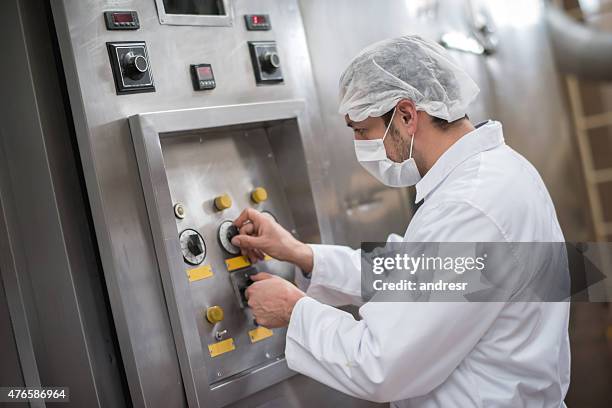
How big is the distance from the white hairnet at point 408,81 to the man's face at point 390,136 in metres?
0.03

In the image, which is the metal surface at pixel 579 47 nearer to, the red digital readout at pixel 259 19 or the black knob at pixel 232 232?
the red digital readout at pixel 259 19

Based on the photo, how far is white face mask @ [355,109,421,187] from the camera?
1540 mm

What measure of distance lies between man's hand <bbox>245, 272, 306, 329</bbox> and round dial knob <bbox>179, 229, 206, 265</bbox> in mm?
145

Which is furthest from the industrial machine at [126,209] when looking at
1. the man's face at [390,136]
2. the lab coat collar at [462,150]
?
the lab coat collar at [462,150]

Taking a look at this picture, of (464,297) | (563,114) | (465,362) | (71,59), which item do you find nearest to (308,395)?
(465,362)

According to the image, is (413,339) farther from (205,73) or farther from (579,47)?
(579,47)

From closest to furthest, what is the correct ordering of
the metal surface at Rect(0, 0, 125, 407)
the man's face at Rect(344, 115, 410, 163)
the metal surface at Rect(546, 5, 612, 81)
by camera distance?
the metal surface at Rect(0, 0, 125, 407) < the man's face at Rect(344, 115, 410, 163) < the metal surface at Rect(546, 5, 612, 81)

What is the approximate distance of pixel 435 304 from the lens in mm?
1292

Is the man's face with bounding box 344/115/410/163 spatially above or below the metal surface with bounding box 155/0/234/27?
below

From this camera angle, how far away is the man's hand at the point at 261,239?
1675 millimetres

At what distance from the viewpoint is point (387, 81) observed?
149cm

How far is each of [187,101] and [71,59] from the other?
30cm

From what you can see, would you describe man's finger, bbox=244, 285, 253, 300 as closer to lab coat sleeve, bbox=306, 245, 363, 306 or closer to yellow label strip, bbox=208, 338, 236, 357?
yellow label strip, bbox=208, 338, 236, 357

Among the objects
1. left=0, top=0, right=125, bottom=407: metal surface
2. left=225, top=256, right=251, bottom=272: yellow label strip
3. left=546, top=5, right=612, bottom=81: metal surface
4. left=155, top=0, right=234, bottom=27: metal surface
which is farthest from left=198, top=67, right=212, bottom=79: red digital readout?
left=546, top=5, right=612, bottom=81: metal surface
